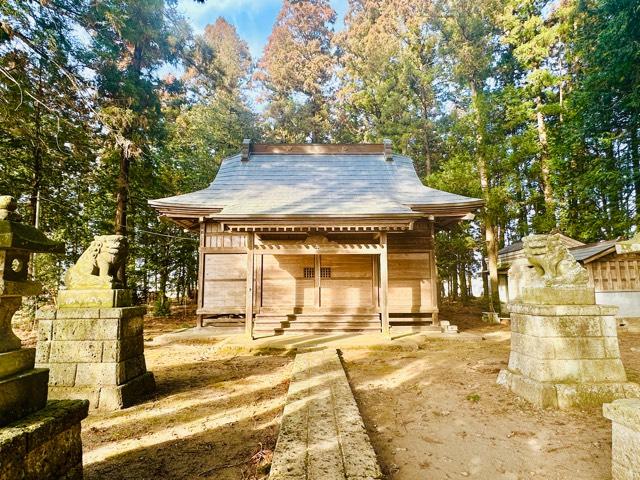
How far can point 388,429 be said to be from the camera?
3549 mm

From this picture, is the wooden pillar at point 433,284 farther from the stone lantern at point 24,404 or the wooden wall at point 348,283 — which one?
the stone lantern at point 24,404

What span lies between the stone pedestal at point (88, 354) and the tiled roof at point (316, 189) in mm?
4679

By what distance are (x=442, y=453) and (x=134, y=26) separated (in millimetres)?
12854

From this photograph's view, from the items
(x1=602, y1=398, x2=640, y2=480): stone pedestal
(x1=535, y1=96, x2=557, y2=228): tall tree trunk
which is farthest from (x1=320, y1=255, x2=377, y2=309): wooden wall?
(x1=535, y1=96, x2=557, y2=228): tall tree trunk

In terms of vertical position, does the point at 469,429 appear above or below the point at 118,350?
below

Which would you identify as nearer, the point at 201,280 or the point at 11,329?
the point at 11,329

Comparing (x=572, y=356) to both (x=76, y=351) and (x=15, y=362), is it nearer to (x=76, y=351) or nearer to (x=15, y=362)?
(x=15, y=362)

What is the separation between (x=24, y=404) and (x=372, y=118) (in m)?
22.0

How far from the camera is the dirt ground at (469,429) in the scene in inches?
108

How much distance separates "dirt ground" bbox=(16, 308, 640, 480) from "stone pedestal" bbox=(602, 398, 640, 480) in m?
0.34

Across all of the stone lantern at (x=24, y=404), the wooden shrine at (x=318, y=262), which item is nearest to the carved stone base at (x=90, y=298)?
the stone lantern at (x=24, y=404)

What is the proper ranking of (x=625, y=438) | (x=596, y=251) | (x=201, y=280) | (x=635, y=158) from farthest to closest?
(x=635, y=158) → (x=596, y=251) → (x=201, y=280) → (x=625, y=438)

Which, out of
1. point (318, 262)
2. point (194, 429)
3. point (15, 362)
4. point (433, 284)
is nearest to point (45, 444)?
point (15, 362)

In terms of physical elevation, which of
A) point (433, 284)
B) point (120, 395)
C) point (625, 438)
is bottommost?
point (120, 395)
